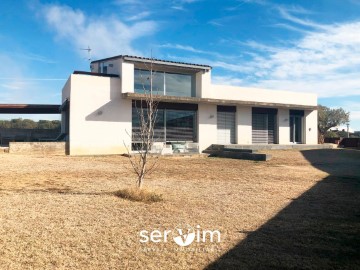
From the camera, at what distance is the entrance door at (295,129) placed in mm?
27969

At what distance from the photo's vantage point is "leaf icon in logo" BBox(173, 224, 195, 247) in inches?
177

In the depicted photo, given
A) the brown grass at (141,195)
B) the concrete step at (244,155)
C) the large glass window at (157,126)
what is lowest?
the brown grass at (141,195)

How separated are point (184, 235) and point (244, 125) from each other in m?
21.1

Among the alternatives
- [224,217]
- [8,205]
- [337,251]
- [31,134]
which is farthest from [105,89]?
[337,251]

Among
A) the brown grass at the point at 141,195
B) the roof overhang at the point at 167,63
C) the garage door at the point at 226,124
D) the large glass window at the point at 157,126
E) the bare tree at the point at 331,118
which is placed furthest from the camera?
the bare tree at the point at 331,118

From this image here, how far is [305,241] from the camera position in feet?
15.1

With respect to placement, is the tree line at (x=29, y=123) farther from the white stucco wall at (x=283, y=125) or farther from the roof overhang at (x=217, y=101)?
the white stucco wall at (x=283, y=125)

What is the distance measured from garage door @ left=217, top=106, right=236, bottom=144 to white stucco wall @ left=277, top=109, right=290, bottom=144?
15.9 feet

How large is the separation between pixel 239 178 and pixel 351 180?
13.0 ft

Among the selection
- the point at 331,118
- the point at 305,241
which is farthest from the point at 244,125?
the point at 331,118

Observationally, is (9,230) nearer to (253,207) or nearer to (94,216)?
(94,216)

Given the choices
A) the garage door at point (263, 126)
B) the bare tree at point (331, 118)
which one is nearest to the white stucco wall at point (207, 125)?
the garage door at point (263, 126)

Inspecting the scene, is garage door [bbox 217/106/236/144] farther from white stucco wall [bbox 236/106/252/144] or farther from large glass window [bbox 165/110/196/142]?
large glass window [bbox 165/110/196/142]

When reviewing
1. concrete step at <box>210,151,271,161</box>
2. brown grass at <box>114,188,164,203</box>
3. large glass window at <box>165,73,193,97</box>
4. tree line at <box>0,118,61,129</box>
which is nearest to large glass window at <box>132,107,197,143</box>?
large glass window at <box>165,73,193,97</box>
